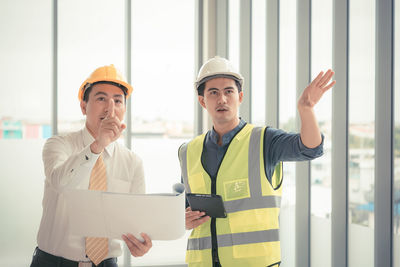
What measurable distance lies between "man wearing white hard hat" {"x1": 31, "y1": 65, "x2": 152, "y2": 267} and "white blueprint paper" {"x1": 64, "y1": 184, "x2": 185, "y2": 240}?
0.07m

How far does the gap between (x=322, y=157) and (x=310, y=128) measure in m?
0.97

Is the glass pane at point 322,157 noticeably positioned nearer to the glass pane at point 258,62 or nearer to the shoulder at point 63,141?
the glass pane at point 258,62

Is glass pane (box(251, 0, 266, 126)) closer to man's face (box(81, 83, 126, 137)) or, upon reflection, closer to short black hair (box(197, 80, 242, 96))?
short black hair (box(197, 80, 242, 96))

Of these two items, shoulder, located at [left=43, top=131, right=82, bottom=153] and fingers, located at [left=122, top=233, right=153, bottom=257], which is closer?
fingers, located at [left=122, top=233, right=153, bottom=257]

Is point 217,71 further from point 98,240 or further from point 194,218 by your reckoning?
point 98,240

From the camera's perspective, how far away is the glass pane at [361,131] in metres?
1.95

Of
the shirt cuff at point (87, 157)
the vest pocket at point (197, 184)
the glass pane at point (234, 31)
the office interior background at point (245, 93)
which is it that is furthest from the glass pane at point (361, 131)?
the glass pane at point (234, 31)

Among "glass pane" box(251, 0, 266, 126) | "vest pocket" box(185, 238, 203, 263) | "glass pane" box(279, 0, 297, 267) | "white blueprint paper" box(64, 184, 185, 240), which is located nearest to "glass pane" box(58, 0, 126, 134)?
"glass pane" box(251, 0, 266, 126)

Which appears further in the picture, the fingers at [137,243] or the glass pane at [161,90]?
the glass pane at [161,90]

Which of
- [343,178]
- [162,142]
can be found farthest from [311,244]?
[162,142]

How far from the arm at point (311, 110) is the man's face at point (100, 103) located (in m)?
0.84

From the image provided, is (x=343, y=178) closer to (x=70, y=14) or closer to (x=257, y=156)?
(x=257, y=156)

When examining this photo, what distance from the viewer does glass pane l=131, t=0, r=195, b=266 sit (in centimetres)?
438

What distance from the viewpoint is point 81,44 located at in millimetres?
4230
